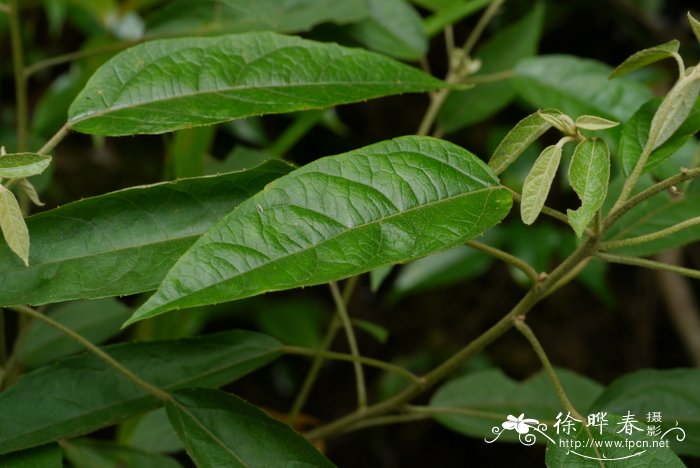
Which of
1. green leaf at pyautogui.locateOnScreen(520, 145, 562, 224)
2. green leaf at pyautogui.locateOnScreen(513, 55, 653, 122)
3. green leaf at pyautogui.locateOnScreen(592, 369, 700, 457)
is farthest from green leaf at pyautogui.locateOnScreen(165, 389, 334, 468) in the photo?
green leaf at pyautogui.locateOnScreen(513, 55, 653, 122)

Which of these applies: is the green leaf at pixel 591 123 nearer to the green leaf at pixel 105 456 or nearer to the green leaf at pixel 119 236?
the green leaf at pixel 119 236

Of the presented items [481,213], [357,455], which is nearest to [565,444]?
[481,213]

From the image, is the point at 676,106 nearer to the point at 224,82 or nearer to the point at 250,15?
the point at 224,82

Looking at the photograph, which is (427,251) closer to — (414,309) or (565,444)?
(565,444)

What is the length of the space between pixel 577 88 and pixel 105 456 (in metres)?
0.78

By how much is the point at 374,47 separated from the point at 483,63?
21cm

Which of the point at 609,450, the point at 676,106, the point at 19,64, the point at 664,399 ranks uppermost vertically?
the point at 19,64

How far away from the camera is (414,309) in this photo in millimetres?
2047

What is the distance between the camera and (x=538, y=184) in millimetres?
520

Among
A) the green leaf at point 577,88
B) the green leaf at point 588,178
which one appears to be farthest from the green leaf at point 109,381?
the green leaf at point 577,88

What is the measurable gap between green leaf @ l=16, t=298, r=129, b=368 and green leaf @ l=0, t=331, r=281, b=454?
0.99 ft

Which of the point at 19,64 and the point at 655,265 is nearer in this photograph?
the point at 655,265

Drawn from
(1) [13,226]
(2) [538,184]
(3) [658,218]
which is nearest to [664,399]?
(3) [658,218]

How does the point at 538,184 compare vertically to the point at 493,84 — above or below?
below
